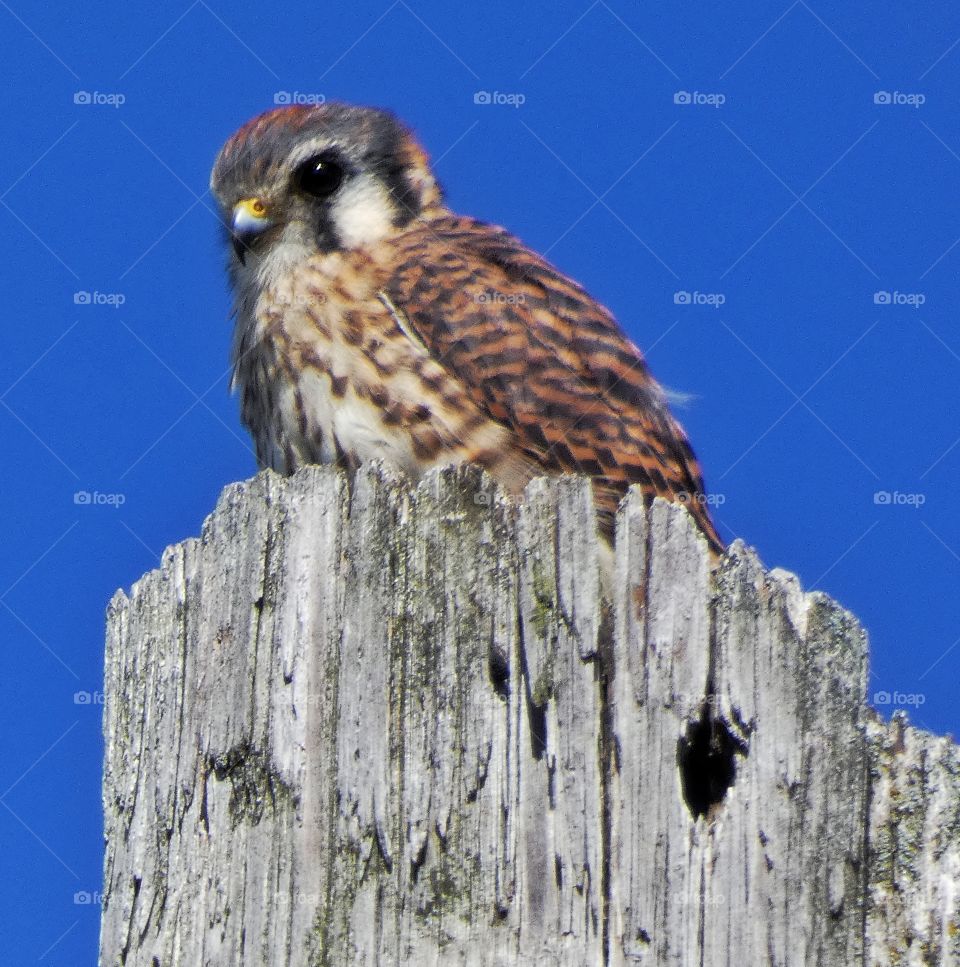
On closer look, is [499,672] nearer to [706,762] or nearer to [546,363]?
[706,762]

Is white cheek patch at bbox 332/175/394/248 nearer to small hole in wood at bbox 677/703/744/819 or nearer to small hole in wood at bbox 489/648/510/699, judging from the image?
small hole in wood at bbox 489/648/510/699


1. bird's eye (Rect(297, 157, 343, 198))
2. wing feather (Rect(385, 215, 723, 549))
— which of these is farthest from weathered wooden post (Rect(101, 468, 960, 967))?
bird's eye (Rect(297, 157, 343, 198))

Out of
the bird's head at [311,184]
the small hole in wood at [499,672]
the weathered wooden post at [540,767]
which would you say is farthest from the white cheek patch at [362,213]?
the small hole in wood at [499,672]

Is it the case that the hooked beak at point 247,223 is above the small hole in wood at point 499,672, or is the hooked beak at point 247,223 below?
above

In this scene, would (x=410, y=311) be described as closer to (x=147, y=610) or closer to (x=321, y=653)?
(x=147, y=610)

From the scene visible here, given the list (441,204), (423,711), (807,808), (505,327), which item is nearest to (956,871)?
(807,808)

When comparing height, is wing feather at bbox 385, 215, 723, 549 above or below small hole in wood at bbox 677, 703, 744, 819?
above

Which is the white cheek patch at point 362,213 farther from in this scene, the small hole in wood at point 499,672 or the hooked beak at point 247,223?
the small hole in wood at point 499,672
